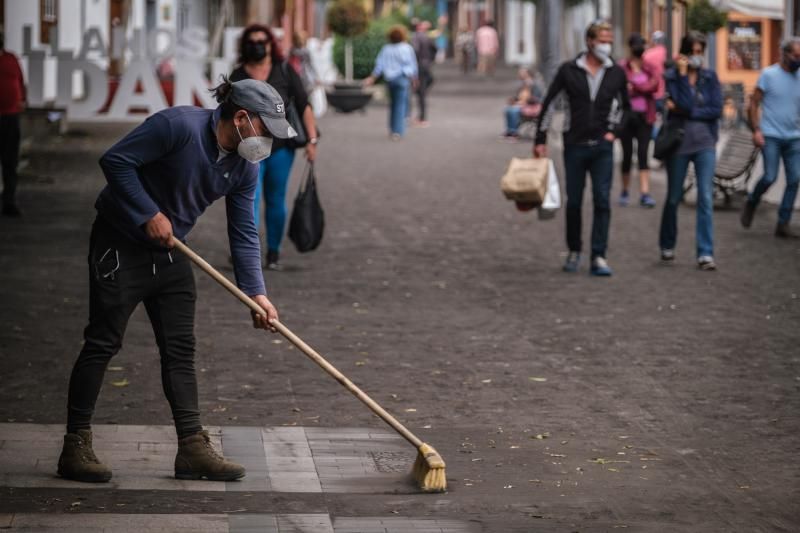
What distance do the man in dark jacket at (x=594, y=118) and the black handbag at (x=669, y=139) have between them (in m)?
Result: 0.39

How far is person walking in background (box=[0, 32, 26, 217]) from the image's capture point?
627 inches

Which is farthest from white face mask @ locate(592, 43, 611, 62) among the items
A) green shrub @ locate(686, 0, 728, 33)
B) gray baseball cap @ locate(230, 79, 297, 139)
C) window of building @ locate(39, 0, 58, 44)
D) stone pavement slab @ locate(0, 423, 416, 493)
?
window of building @ locate(39, 0, 58, 44)

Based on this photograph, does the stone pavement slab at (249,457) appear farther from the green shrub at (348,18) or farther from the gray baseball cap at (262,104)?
the green shrub at (348,18)

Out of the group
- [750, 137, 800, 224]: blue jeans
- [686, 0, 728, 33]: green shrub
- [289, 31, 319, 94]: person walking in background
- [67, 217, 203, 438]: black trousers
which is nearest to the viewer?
[67, 217, 203, 438]: black trousers

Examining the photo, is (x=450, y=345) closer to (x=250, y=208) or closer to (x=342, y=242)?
(x=250, y=208)

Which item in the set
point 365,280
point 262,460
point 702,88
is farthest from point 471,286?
point 262,460

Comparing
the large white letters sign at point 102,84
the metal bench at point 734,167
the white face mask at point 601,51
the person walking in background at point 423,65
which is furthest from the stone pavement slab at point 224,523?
the person walking in background at point 423,65

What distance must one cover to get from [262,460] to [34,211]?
32.8ft

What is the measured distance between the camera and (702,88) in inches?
516

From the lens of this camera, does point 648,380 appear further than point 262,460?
Yes

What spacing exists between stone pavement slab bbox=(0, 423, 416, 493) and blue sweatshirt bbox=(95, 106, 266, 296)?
2.58ft

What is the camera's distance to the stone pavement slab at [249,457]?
6.52m

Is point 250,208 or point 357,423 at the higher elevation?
point 250,208

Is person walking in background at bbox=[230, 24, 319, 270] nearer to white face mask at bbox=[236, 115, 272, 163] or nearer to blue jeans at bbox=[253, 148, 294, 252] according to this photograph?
blue jeans at bbox=[253, 148, 294, 252]
